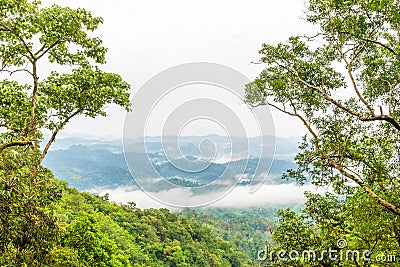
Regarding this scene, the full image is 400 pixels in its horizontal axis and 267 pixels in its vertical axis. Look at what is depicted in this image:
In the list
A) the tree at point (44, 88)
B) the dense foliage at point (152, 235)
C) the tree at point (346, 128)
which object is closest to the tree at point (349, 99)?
the tree at point (346, 128)

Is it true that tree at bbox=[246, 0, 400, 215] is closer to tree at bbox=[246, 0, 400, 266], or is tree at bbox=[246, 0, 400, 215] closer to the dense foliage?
tree at bbox=[246, 0, 400, 266]

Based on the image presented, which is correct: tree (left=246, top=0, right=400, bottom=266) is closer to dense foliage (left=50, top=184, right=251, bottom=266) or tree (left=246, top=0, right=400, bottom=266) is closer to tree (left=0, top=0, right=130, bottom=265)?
tree (left=0, top=0, right=130, bottom=265)

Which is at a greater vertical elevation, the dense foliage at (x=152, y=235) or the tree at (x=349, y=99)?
the tree at (x=349, y=99)

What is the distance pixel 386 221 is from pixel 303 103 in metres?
2.94

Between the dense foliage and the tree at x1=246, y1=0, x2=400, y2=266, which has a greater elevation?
the tree at x1=246, y1=0, x2=400, y2=266

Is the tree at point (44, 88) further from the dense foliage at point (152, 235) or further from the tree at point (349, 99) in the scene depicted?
the dense foliage at point (152, 235)

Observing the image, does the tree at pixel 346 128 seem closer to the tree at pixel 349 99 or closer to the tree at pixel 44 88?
the tree at pixel 349 99

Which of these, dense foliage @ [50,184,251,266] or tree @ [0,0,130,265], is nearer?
tree @ [0,0,130,265]

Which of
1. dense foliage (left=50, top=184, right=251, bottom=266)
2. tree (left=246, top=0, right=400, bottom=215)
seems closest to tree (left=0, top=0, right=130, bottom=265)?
tree (left=246, top=0, right=400, bottom=215)

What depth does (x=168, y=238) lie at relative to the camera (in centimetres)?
5241

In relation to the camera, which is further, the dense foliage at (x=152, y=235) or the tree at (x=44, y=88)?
the dense foliage at (x=152, y=235)

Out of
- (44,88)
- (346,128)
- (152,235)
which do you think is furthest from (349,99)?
(152,235)

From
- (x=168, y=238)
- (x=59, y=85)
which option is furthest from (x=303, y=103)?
(x=168, y=238)

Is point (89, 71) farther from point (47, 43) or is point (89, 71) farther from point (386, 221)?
point (386, 221)
